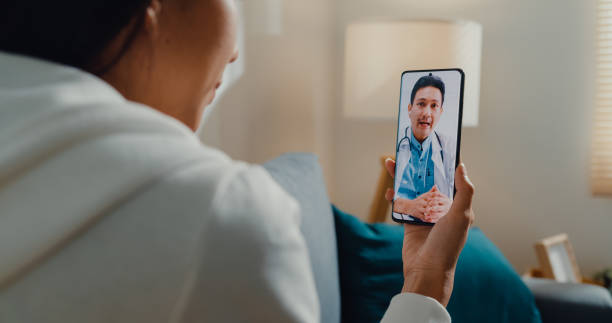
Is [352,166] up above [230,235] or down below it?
below

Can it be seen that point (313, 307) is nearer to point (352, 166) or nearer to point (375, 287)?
point (375, 287)

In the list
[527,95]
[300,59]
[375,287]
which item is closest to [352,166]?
[300,59]

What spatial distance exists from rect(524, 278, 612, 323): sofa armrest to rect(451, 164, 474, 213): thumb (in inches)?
31.5

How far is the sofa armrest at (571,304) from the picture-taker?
1.00m

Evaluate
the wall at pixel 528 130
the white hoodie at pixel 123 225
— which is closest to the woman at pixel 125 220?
the white hoodie at pixel 123 225

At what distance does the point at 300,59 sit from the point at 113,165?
1.21 m

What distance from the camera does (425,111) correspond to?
373 millimetres

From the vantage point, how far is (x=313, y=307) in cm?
27

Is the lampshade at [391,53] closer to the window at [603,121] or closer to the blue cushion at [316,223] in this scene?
the blue cushion at [316,223]

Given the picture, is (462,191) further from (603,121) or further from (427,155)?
(603,121)

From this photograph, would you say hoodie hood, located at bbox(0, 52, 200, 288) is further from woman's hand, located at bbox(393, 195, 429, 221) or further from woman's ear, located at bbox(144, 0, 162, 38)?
woman's hand, located at bbox(393, 195, 429, 221)

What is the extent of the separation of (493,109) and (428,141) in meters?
0.78

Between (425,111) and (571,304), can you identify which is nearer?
(425,111)

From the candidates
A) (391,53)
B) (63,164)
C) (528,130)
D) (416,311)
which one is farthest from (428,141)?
(528,130)
